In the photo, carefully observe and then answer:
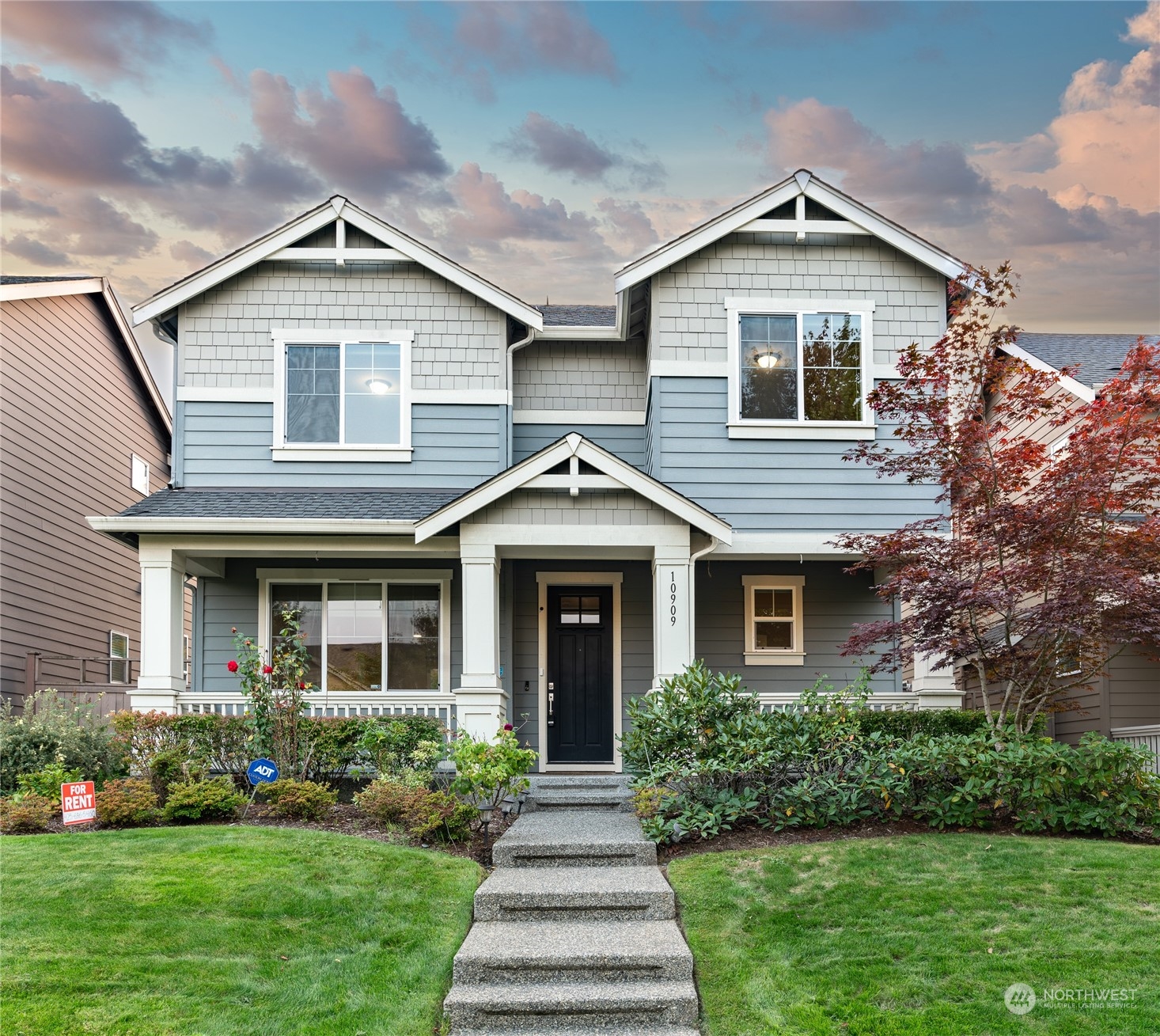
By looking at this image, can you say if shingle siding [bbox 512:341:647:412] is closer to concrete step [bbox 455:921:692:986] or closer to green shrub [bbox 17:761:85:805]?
green shrub [bbox 17:761:85:805]

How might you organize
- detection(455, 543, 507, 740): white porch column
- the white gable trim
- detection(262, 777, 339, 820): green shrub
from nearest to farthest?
detection(262, 777, 339, 820): green shrub → detection(455, 543, 507, 740): white porch column → the white gable trim

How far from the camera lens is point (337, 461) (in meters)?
13.3

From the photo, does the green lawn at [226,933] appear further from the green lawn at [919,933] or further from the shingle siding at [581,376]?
the shingle siding at [581,376]

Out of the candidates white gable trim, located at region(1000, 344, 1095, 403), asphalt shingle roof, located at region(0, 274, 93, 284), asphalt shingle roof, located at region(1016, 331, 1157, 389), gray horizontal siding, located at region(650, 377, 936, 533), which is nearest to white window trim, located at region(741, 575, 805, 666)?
gray horizontal siding, located at region(650, 377, 936, 533)

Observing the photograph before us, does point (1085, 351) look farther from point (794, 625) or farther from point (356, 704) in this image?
point (356, 704)

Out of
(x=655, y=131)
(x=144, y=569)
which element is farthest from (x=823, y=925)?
(x=655, y=131)

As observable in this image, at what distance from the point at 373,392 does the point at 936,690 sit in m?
7.89

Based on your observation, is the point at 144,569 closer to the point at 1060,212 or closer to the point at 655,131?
the point at 655,131

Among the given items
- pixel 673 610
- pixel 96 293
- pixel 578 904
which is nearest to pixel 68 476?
pixel 96 293

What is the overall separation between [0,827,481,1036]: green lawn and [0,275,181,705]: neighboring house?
25.4 ft

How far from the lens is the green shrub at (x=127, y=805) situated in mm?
9375

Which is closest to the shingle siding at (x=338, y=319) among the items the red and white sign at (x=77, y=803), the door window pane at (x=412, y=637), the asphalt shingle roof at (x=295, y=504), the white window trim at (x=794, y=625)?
the asphalt shingle roof at (x=295, y=504)

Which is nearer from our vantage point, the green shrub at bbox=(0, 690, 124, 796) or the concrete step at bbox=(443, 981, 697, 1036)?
the concrete step at bbox=(443, 981, 697, 1036)

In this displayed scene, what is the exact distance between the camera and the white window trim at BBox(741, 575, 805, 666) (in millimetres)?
13859
